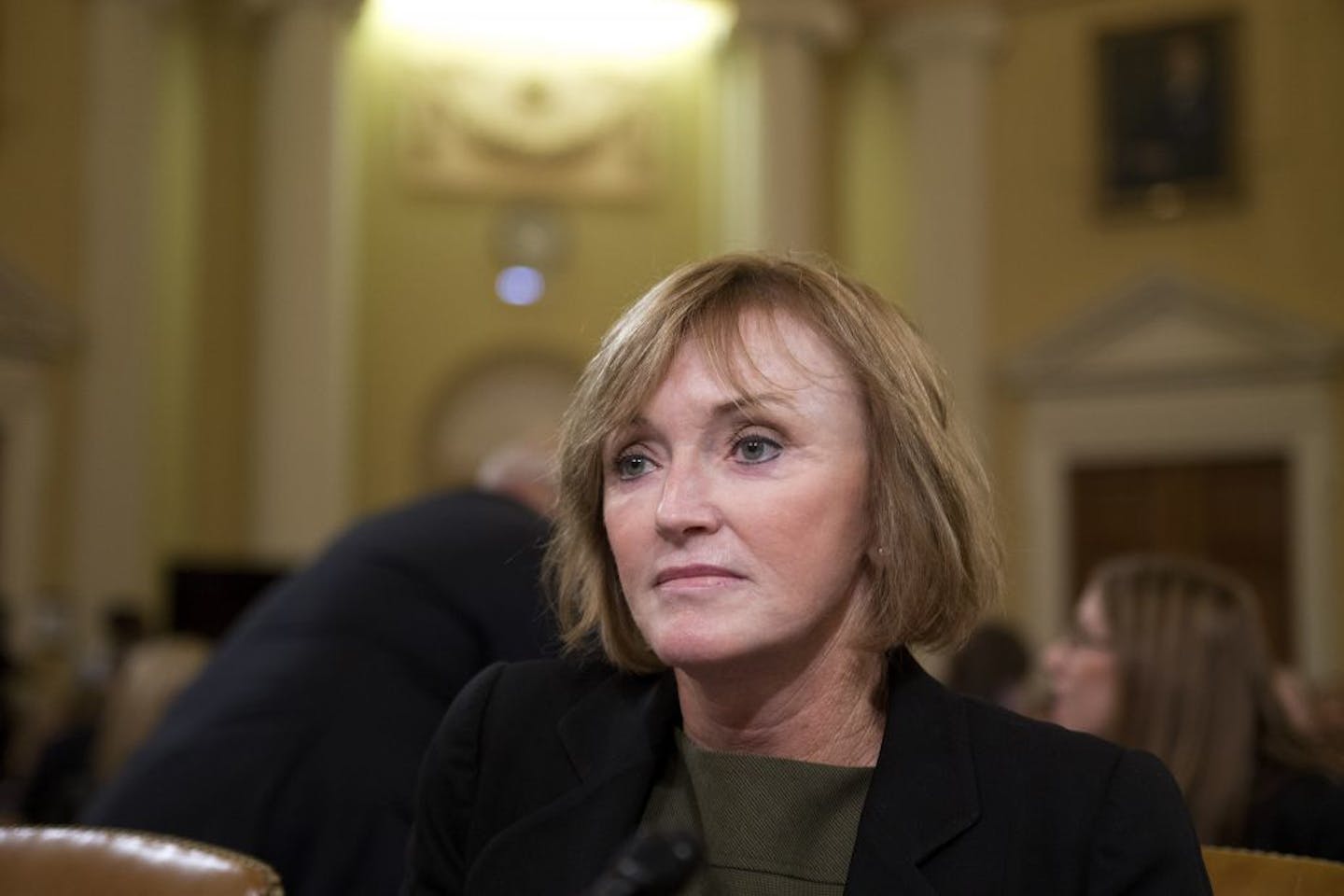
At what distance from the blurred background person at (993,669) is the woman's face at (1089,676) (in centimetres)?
194

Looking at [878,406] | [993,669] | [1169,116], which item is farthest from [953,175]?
[878,406]

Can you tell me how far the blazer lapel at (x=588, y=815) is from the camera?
5.64 ft

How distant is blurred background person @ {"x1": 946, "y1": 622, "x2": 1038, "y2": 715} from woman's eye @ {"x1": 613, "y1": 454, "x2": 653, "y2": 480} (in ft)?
10.8

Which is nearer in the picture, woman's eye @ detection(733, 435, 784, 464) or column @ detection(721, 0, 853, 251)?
woman's eye @ detection(733, 435, 784, 464)

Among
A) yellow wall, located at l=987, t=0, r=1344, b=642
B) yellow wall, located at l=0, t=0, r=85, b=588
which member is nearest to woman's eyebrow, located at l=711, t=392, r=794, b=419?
yellow wall, located at l=987, t=0, r=1344, b=642

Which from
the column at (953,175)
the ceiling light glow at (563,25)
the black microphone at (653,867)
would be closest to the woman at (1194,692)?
the black microphone at (653,867)

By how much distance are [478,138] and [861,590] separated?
11.6 m

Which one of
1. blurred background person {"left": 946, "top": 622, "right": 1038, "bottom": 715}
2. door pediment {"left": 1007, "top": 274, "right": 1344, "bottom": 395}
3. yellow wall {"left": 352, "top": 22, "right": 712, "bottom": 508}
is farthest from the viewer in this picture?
yellow wall {"left": 352, "top": 22, "right": 712, "bottom": 508}

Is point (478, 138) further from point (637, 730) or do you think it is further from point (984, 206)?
point (637, 730)

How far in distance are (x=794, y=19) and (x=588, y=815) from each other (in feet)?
37.9

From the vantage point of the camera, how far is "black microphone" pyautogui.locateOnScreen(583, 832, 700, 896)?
3.76 feet

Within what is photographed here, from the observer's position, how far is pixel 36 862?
173cm

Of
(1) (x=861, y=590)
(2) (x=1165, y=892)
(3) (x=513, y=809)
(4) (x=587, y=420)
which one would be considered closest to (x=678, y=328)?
(4) (x=587, y=420)

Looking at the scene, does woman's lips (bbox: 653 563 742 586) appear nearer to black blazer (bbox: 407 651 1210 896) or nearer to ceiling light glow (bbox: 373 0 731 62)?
black blazer (bbox: 407 651 1210 896)
